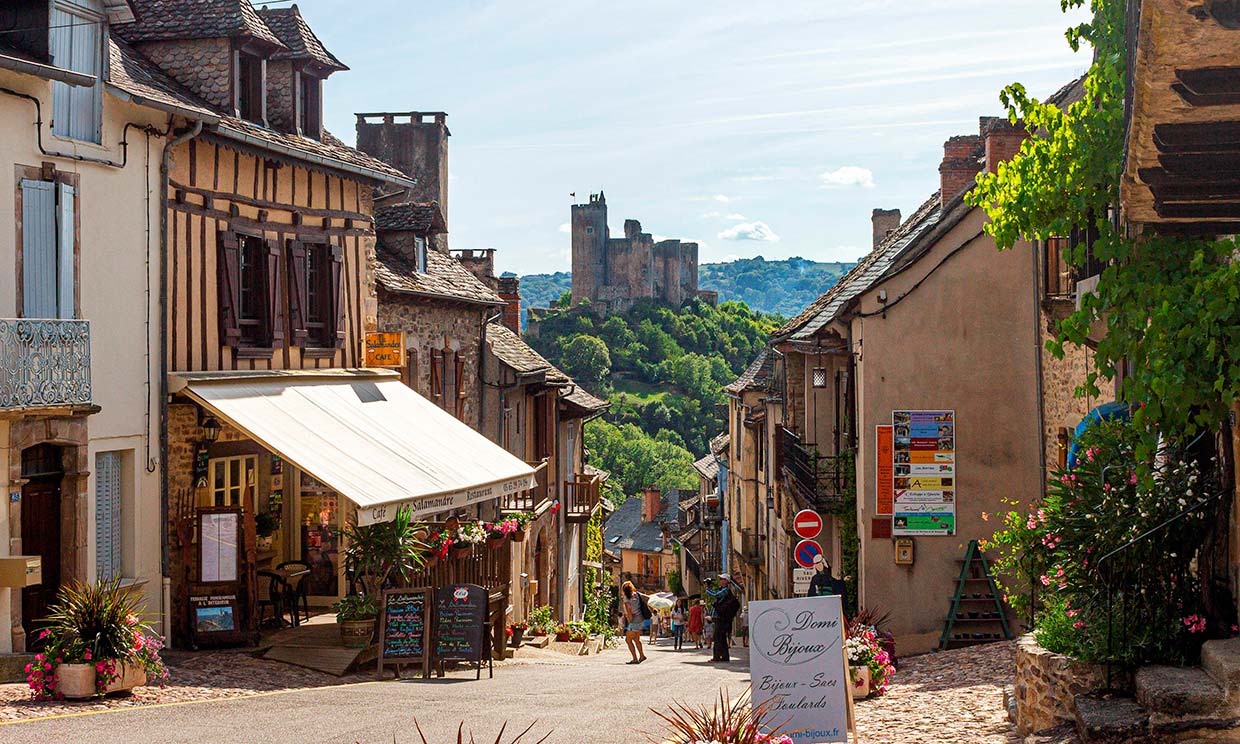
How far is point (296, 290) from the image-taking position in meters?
17.0

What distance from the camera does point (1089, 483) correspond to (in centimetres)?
909

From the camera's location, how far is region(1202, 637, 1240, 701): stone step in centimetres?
719

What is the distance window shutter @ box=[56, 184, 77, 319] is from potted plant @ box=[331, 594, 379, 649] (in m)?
4.23

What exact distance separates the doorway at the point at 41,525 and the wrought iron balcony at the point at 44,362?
0.85 meters

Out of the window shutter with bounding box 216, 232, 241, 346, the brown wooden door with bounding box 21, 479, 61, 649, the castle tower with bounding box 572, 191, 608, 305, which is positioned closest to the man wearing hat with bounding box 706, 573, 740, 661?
the window shutter with bounding box 216, 232, 241, 346

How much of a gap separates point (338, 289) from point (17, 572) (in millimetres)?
7087

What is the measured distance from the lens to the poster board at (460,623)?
44.2ft

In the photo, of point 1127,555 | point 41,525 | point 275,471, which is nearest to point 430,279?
point 275,471

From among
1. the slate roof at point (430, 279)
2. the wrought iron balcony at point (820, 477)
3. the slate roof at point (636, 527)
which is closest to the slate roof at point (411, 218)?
the slate roof at point (430, 279)

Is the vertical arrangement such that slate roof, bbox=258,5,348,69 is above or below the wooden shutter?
above

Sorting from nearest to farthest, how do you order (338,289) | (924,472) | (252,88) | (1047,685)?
(1047,685), (252,88), (924,472), (338,289)

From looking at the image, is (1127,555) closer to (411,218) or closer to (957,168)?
(957,168)

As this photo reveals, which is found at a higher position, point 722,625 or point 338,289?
point 338,289

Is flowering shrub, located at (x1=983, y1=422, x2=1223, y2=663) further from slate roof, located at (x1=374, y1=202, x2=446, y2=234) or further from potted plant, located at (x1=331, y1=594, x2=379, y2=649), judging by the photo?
slate roof, located at (x1=374, y1=202, x2=446, y2=234)
